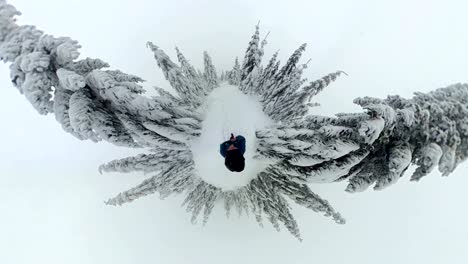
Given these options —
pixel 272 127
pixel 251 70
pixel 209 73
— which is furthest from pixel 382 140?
pixel 209 73

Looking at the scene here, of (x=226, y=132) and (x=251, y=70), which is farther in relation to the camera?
(x=251, y=70)

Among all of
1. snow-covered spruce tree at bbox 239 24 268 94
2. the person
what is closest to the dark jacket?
the person

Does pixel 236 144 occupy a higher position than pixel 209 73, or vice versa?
pixel 209 73

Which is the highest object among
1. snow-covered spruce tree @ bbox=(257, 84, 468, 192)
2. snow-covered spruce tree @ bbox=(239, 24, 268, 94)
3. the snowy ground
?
snow-covered spruce tree @ bbox=(239, 24, 268, 94)

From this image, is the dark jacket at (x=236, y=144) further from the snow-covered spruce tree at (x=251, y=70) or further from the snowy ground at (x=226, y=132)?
the snow-covered spruce tree at (x=251, y=70)

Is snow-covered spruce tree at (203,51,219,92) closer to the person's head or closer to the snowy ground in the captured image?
the snowy ground

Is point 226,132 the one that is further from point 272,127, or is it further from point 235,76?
point 235,76

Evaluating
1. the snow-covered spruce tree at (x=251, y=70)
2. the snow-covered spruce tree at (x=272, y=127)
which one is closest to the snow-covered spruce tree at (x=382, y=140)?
the snow-covered spruce tree at (x=272, y=127)
